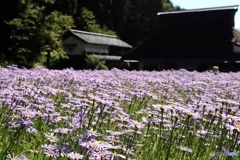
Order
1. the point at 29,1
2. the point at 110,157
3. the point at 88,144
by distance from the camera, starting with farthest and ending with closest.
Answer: the point at 29,1 < the point at 110,157 < the point at 88,144

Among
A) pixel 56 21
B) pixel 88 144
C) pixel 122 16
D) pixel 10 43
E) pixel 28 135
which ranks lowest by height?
pixel 28 135

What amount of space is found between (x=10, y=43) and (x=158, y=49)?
62.0 feet

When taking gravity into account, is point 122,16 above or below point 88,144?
above

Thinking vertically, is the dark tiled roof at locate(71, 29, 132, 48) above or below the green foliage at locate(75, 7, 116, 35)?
below

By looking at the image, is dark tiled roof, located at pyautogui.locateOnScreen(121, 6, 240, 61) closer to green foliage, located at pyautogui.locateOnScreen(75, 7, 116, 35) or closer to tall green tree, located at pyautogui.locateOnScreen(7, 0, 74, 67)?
tall green tree, located at pyautogui.locateOnScreen(7, 0, 74, 67)

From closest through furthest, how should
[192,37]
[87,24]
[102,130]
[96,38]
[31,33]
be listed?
[102,130] → [31,33] → [192,37] → [96,38] → [87,24]

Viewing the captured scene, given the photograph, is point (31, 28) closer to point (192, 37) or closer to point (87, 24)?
point (192, 37)

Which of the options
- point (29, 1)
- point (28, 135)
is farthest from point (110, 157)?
point (29, 1)

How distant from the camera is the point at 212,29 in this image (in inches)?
1572

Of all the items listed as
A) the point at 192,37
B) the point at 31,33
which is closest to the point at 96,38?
the point at 192,37

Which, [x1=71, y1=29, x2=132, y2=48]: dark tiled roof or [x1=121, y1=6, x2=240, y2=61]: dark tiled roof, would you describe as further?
[x1=71, y1=29, x2=132, y2=48]: dark tiled roof

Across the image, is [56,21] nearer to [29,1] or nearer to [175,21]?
[29,1]

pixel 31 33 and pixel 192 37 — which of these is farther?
pixel 192 37

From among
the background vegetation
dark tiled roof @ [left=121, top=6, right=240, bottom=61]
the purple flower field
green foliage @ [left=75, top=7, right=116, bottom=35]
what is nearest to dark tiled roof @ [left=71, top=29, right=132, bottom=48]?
the background vegetation
